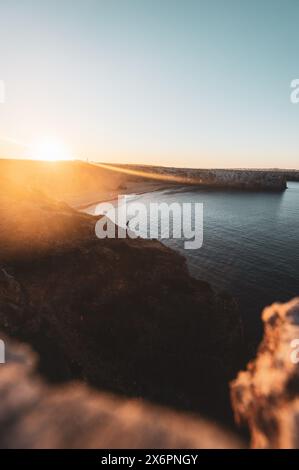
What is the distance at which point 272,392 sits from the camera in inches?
506

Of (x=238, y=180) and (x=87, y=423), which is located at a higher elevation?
(x=238, y=180)

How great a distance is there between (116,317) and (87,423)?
612 centimetres

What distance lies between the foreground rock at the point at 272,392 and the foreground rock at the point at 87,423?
154 cm

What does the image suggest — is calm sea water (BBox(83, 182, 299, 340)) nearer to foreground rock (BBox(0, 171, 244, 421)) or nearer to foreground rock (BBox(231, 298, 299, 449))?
foreground rock (BBox(231, 298, 299, 449))

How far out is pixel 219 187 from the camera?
443ft

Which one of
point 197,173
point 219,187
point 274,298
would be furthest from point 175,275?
point 197,173

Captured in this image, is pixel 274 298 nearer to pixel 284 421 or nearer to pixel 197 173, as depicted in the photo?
pixel 284 421

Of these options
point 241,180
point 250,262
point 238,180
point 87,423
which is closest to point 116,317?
point 87,423

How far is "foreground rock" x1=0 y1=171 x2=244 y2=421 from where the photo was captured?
12.5 metres

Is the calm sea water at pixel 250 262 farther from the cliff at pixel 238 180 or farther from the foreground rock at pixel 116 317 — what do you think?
the cliff at pixel 238 180

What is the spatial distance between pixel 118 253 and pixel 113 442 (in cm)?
1492

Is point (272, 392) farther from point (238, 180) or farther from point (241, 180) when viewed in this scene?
point (241, 180)

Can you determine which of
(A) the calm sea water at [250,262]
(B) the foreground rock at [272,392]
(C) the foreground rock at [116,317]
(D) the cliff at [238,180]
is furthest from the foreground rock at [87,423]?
(D) the cliff at [238,180]
